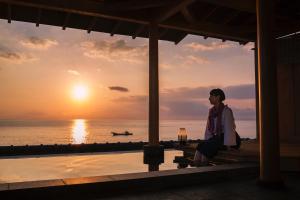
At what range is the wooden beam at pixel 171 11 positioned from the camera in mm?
9508

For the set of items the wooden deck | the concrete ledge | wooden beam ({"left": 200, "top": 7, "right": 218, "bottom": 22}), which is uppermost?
wooden beam ({"left": 200, "top": 7, "right": 218, "bottom": 22})

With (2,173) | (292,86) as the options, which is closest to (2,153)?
(2,173)

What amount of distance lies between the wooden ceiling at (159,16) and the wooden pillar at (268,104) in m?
3.68

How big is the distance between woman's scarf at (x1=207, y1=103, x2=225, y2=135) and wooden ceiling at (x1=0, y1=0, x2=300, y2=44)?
324 centimetres

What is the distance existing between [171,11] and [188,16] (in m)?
0.81

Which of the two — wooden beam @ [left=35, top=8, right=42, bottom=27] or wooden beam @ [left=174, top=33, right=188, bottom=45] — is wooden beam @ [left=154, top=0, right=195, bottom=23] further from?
wooden beam @ [left=35, top=8, right=42, bottom=27]

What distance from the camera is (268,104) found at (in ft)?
17.5

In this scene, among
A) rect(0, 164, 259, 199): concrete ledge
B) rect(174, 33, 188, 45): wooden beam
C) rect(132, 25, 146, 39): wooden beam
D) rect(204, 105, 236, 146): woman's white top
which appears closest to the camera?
rect(0, 164, 259, 199): concrete ledge

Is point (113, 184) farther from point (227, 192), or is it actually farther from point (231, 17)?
point (231, 17)

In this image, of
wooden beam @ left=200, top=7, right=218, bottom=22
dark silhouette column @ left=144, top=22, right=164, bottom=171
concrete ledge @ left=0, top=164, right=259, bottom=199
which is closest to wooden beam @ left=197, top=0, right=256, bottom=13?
wooden beam @ left=200, top=7, right=218, bottom=22

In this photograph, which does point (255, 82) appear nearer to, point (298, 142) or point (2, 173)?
point (298, 142)

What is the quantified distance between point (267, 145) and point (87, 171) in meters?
4.87

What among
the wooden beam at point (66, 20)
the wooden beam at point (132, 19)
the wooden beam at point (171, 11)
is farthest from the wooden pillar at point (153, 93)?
the wooden beam at point (66, 20)

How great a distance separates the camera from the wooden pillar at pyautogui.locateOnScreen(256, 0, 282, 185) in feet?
17.5
